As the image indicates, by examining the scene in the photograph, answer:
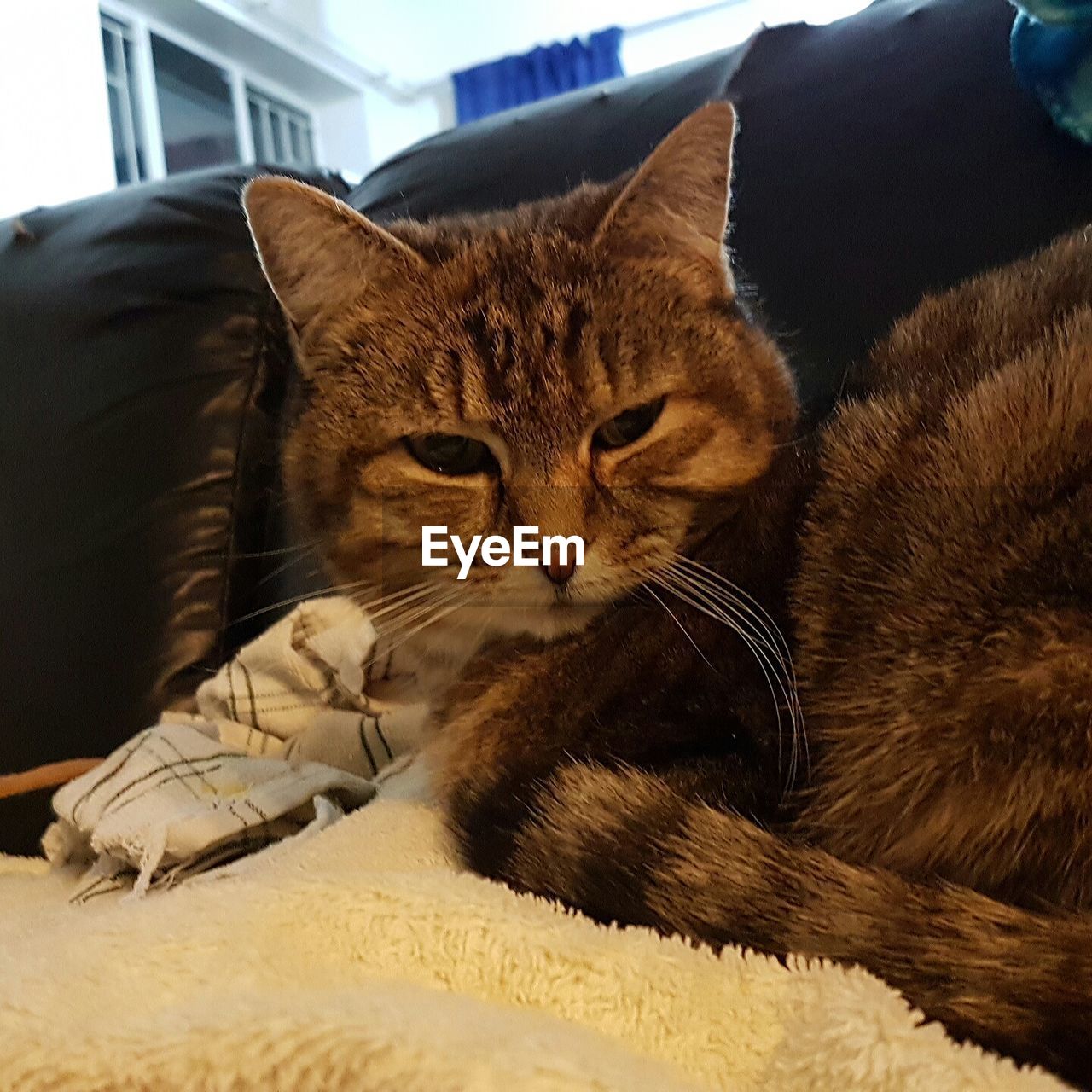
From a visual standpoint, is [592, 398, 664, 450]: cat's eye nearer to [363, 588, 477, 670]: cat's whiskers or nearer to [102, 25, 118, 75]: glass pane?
[363, 588, 477, 670]: cat's whiskers

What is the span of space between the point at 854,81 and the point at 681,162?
0.58 m

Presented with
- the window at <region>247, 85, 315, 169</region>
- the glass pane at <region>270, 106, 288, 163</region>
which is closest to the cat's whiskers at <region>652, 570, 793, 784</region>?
the window at <region>247, 85, 315, 169</region>

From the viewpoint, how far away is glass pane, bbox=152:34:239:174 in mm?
3547

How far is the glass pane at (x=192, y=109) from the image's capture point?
3.55 metres

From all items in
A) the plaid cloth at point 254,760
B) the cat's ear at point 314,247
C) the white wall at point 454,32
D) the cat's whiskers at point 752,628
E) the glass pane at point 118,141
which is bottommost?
the plaid cloth at point 254,760

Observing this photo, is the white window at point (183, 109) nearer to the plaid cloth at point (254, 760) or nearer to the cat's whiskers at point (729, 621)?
the plaid cloth at point (254, 760)

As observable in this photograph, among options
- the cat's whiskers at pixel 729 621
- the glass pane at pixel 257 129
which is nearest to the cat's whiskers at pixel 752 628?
the cat's whiskers at pixel 729 621

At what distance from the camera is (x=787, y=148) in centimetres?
133

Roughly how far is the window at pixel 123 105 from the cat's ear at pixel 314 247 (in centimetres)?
275

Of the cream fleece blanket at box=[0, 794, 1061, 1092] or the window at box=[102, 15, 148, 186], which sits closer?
the cream fleece blanket at box=[0, 794, 1061, 1092]

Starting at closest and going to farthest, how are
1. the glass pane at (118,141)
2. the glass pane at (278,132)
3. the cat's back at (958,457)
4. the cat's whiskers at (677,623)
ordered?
the cat's back at (958,457)
the cat's whiskers at (677,623)
the glass pane at (118,141)
the glass pane at (278,132)

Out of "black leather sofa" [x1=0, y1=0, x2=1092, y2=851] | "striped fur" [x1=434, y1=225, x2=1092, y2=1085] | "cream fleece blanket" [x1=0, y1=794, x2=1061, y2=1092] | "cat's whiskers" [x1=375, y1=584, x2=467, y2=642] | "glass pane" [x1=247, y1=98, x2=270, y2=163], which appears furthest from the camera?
"glass pane" [x1=247, y1=98, x2=270, y2=163]

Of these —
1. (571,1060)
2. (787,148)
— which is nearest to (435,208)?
(787,148)

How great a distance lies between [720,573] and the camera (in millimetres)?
827
